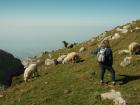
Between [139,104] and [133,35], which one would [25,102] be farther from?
[133,35]

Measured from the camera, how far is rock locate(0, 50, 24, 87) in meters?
31.9

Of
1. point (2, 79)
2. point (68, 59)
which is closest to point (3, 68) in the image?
point (2, 79)

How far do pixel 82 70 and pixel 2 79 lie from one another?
750cm

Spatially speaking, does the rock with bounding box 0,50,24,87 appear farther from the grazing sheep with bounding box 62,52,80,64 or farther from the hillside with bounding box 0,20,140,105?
the grazing sheep with bounding box 62,52,80,64

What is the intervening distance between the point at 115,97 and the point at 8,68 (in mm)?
16781

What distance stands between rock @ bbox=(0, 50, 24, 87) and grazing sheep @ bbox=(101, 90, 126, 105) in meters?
12.4

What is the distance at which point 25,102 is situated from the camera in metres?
23.3

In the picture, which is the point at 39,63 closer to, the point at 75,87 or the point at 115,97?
the point at 75,87

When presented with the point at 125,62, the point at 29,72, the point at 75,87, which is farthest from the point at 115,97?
the point at 29,72

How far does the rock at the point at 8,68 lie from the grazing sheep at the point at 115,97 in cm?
1241

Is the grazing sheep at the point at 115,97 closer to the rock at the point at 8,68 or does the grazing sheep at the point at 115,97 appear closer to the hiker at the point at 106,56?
the hiker at the point at 106,56

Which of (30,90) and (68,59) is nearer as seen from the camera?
(30,90)

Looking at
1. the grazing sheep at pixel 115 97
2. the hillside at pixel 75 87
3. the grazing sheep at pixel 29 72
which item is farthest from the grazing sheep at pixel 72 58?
the grazing sheep at pixel 115 97

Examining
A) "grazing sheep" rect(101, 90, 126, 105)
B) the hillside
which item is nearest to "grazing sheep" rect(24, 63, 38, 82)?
the hillside
